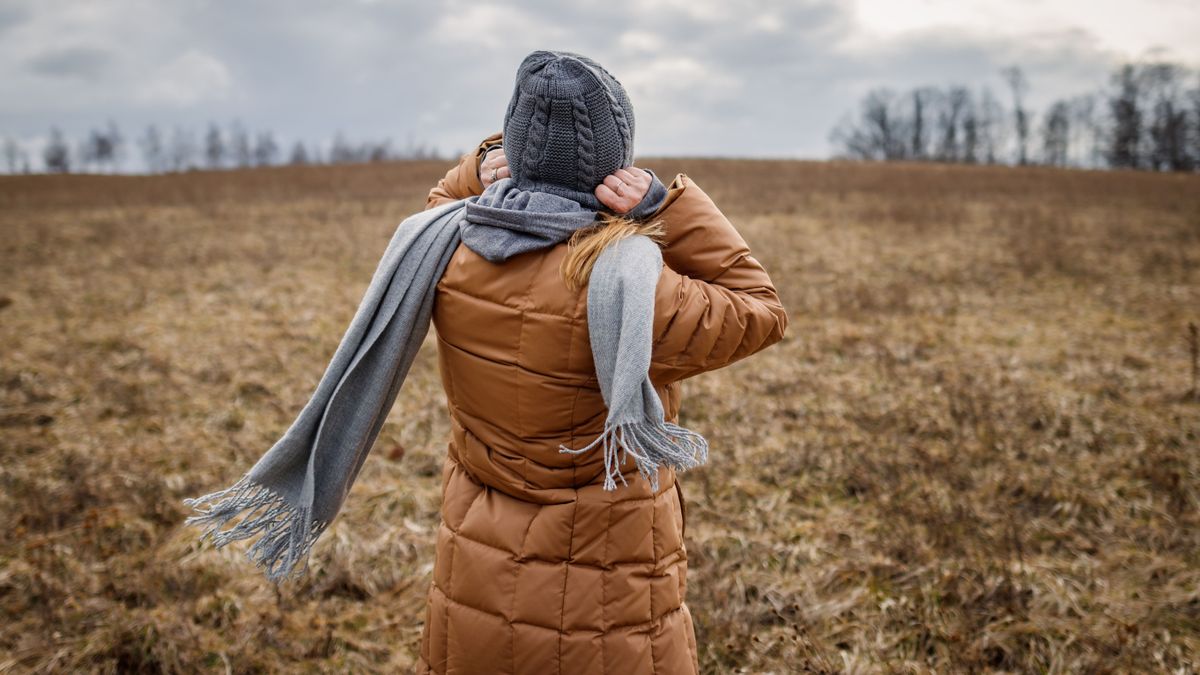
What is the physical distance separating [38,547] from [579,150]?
403 centimetres

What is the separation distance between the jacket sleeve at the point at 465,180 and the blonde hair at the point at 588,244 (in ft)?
1.64

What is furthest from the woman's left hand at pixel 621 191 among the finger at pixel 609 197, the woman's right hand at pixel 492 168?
the woman's right hand at pixel 492 168

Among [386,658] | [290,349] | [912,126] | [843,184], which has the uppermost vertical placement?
[912,126]

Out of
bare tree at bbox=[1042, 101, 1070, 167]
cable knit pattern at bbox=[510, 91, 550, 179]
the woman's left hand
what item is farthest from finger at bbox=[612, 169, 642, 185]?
bare tree at bbox=[1042, 101, 1070, 167]

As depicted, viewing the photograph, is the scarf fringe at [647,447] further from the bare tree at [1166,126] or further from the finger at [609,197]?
the bare tree at [1166,126]

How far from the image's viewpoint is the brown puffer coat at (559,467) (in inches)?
59.3

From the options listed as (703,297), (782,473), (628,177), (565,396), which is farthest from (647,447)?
(782,473)

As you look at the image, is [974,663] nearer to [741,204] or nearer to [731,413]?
[731,413]

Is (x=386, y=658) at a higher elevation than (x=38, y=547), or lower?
lower

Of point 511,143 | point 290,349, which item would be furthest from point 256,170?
point 511,143

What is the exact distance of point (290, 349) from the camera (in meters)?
7.39

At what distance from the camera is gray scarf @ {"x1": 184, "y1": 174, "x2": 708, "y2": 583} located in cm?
142

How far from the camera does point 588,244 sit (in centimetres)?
142

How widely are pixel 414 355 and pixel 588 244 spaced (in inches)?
21.6
